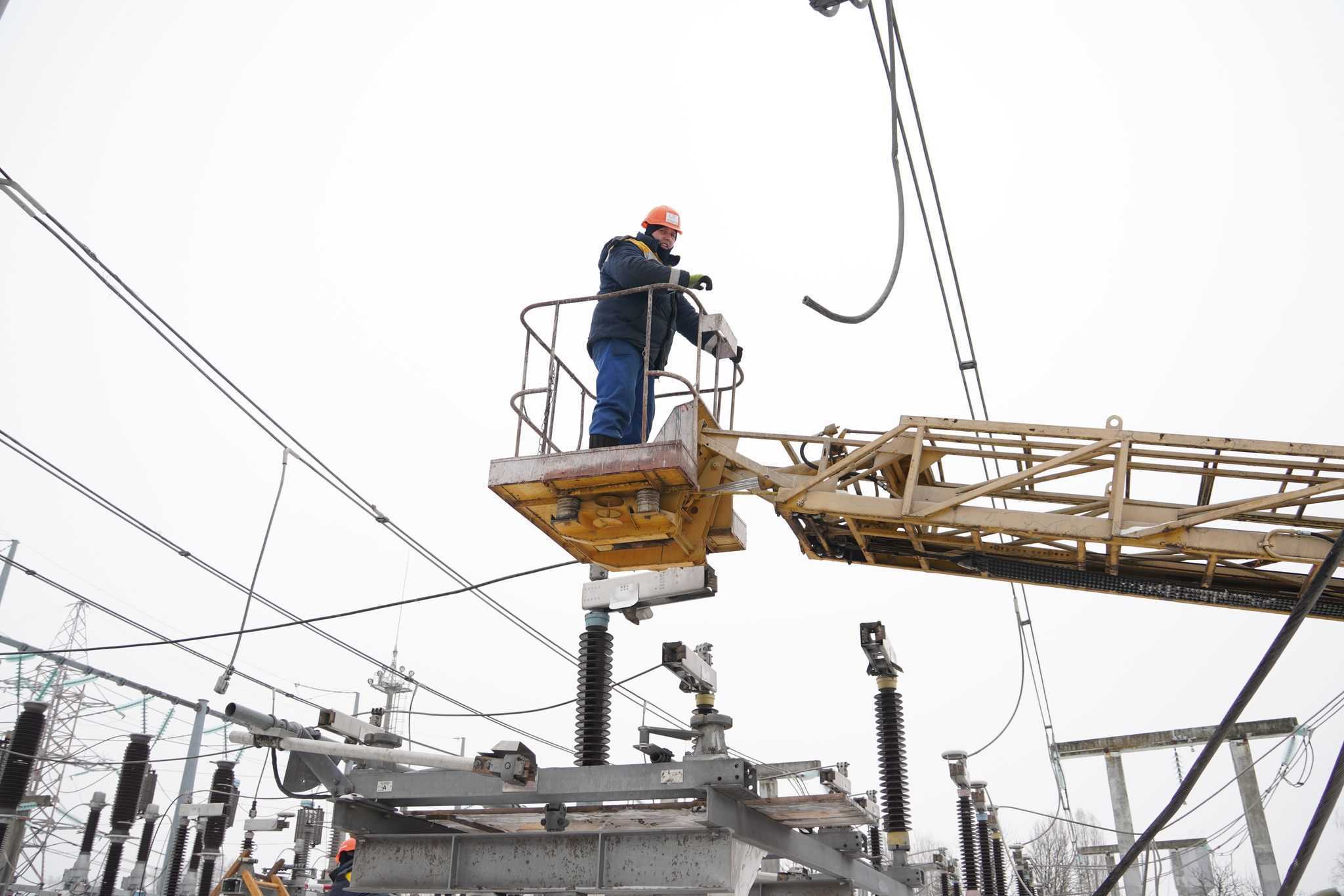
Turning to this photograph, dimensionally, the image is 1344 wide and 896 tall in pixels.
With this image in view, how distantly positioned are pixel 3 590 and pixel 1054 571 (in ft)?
71.9

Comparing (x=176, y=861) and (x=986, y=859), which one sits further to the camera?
(x=986, y=859)

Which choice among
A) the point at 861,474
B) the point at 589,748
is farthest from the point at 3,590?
the point at 861,474

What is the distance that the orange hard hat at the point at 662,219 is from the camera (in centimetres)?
988

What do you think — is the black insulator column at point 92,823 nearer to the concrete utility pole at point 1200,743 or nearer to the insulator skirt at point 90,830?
the insulator skirt at point 90,830

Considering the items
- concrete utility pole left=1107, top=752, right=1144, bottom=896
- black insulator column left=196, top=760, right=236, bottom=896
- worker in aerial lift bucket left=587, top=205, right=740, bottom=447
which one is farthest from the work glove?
concrete utility pole left=1107, top=752, right=1144, bottom=896

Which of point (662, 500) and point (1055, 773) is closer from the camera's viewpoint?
point (662, 500)

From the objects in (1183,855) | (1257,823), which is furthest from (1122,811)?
(1257,823)

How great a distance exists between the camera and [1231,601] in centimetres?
814

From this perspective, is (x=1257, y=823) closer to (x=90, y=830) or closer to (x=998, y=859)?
(x=998, y=859)

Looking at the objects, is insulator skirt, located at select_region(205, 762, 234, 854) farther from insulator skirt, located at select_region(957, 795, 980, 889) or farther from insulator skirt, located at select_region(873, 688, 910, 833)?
insulator skirt, located at select_region(957, 795, 980, 889)

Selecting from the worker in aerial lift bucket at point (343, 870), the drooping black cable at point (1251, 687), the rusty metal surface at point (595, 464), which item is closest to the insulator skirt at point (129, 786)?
the worker in aerial lift bucket at point (343, 870)

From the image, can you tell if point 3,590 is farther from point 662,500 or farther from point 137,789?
point 662,500

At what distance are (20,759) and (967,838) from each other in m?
15.2

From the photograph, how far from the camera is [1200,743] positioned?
21625 millimetres
